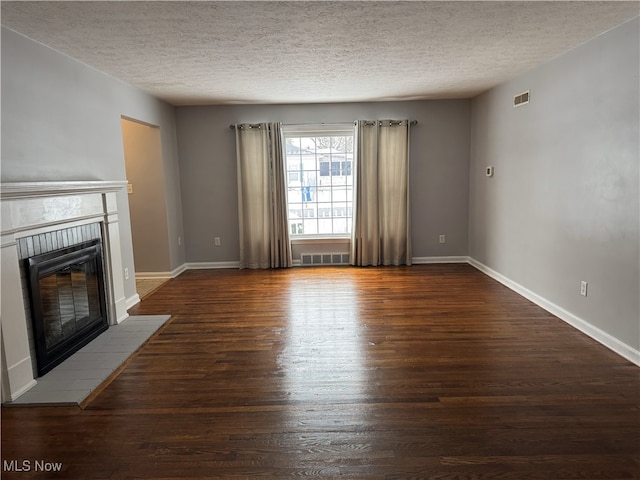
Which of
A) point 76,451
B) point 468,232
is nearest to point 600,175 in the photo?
point 468,232

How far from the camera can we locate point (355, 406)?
7.79ft

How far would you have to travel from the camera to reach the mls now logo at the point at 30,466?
1.91 metres

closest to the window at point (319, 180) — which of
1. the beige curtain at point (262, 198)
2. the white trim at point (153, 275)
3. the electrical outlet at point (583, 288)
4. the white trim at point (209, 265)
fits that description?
the beige curtain at point (262, 198)

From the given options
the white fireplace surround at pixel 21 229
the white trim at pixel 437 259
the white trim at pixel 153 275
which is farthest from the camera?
the white trim at pixel 437 259

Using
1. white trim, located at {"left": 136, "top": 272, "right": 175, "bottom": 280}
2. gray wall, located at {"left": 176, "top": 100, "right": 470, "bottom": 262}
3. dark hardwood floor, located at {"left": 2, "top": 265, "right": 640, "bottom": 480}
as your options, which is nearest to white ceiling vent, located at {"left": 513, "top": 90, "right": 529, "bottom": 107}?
gray wall, located at {"left": 176, "top": 100, "right": 470, "bottom": 262}

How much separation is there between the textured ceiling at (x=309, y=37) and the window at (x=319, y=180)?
4.93 feet

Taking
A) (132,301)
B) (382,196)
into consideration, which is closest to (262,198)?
(382,196)

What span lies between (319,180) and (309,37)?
3264mm

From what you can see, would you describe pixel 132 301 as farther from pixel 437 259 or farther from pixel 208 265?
pixel 437 259

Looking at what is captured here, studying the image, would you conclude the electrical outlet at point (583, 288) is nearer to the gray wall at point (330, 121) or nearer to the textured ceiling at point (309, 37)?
the textured ceiling at point (309, 37)

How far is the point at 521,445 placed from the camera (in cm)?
201

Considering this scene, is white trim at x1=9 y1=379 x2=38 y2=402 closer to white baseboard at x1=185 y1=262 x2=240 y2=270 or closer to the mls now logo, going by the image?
the mls now logo

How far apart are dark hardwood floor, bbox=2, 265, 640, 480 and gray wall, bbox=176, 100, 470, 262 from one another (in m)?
2.33

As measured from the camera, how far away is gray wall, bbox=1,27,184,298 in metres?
2.77
